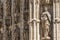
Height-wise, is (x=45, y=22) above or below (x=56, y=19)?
below

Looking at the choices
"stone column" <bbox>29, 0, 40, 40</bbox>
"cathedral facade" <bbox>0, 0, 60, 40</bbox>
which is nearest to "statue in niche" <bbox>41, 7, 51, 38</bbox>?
"cathedral facade" <bbox>0, 0, 60, 40</bbox>

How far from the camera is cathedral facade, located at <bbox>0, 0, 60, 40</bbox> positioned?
31.4 ft

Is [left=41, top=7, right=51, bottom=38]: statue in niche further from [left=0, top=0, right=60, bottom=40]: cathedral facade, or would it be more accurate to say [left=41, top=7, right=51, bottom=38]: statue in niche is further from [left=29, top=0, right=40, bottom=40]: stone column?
[left=29, top=0, right=40, bottom=40]: stone column

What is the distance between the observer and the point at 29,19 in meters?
10.2

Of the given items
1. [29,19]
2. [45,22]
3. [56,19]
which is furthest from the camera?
[29,19]

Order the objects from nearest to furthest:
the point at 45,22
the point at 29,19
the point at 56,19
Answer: the point at 56,19 → the point at 45,22 → the point at 29,19

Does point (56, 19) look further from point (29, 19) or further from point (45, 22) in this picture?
point (29, 19)

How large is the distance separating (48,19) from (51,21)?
0.45ft

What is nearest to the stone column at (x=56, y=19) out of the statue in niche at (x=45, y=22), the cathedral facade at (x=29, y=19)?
the cathedral facade at (x=29, y=19)

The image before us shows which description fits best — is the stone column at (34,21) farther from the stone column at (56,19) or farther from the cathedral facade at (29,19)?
the stone column at (56,19)

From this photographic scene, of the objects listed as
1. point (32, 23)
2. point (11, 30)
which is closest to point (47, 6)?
point (32, 23)

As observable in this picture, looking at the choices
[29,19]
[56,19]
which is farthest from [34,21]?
[56,19]

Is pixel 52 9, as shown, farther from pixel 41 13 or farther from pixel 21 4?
pixel 21 4

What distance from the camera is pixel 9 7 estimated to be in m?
11.3
